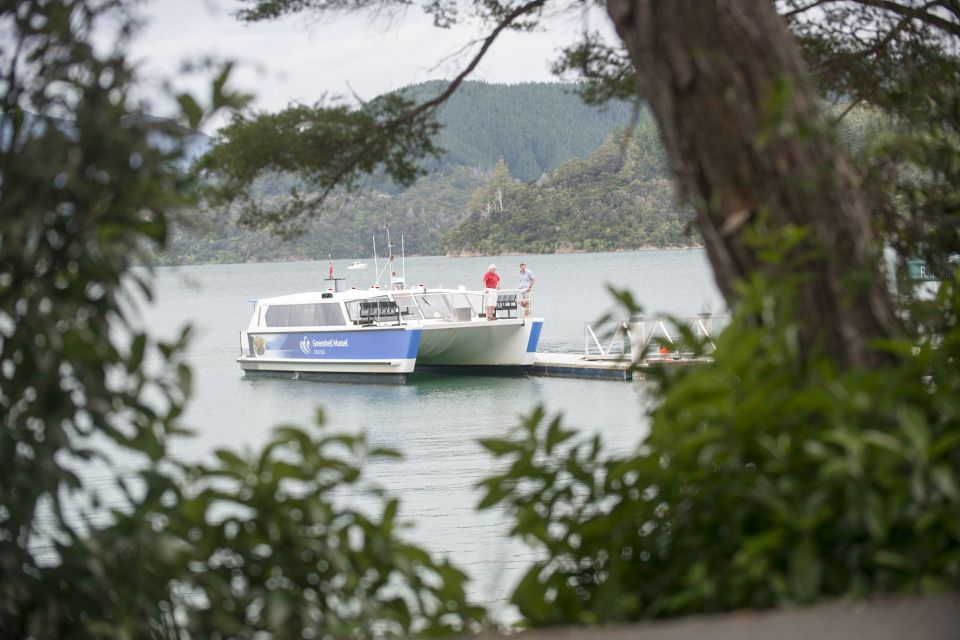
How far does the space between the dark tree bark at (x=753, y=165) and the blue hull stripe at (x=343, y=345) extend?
58.4ft

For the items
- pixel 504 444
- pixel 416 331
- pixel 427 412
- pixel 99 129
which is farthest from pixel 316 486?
pixel 416 331

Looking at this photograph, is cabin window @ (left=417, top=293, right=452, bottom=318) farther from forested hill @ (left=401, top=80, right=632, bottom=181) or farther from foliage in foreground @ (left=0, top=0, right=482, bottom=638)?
forested hill @ (left=401, top=80, right=632, bottom=181)

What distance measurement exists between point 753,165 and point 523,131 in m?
73.9

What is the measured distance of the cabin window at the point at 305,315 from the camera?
21.2 metres

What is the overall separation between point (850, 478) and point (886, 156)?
66.0 inches

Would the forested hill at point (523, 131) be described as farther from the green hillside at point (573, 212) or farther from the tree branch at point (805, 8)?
the tree branch at point (805, 8)

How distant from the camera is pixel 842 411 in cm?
185

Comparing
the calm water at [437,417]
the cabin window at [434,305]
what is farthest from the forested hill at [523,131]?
the cabin window at [434,305]

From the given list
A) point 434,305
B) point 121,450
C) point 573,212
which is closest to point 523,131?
point 573,212

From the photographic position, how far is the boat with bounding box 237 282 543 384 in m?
20.6

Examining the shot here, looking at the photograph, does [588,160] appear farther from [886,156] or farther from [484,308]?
[886,156]

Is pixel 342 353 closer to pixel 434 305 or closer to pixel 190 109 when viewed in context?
pixel 434 305

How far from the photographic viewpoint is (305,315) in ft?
71.3

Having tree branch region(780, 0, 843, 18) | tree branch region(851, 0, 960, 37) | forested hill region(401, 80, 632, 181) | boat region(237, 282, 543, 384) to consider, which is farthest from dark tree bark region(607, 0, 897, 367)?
forested hill region(401, 80, 632, 181)
